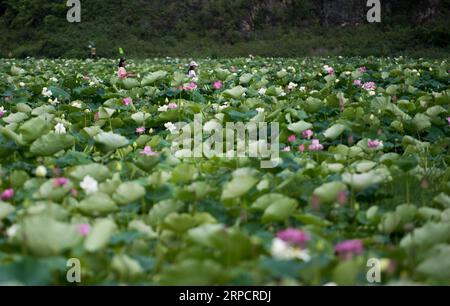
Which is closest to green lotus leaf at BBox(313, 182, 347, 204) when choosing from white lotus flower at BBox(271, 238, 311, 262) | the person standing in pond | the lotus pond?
the lotus pond

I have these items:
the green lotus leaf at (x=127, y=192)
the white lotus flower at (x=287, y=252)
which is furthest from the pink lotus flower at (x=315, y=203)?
the green lotus leaf at (x=127, y=192)

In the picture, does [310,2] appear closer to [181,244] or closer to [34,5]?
[34,5]

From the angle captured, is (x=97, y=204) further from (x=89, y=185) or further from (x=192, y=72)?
(x=192, y=72)

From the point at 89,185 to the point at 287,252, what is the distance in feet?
2.95

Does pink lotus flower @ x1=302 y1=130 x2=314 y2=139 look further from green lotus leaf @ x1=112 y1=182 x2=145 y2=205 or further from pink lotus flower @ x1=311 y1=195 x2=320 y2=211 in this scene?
green lotus leaf @ x1=112 y1=182 x2=145 y2=205

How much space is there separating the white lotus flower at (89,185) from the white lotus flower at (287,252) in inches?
33.3

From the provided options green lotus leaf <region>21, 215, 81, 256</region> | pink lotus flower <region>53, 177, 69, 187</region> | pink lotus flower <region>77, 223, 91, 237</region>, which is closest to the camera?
green lotus leaf <region>21, 215, 81, 256</region>

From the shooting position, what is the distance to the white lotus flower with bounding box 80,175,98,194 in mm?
2047

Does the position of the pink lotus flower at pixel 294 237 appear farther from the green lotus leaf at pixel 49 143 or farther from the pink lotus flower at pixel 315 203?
the green lotus leaf at pixel 49 143

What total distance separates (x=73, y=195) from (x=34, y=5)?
25425 millimetres

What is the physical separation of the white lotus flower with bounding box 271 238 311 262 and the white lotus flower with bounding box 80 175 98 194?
33.3 inches

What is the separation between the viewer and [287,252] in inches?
57.3

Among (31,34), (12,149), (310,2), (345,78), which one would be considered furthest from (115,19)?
(12,149)
